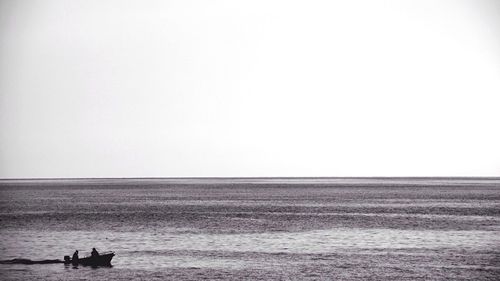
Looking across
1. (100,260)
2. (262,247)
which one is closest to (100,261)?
(100,260)

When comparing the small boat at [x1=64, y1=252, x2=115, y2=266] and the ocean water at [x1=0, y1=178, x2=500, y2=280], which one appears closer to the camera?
the ocean water at [x1=0, y1=178, x2=500, y2=280]

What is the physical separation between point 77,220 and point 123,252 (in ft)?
117

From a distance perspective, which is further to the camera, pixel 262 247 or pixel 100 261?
pixel 262 247

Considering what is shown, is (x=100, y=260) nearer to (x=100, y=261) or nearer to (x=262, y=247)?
(x=100, y=261)

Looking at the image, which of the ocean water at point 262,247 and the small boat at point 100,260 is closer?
the ocean water at point 262,247

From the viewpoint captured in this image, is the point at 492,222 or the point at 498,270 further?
the point at 492,222

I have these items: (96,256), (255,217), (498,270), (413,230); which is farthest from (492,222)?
(96,256)

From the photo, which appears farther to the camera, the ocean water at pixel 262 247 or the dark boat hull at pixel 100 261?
the dark boat hull at pixel 100 261

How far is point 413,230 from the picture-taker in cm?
6919

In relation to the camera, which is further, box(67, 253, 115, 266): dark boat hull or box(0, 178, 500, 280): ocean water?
box(67, 253, 115, 266): dark boat hull

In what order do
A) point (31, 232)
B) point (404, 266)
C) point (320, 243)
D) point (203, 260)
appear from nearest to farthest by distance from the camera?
point (404, 266), point (203, 260), point (320, 243), point (31, 232)

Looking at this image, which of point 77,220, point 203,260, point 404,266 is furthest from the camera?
point 77,220

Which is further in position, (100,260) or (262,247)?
(262,247)

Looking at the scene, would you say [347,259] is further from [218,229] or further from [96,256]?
[218,229]
